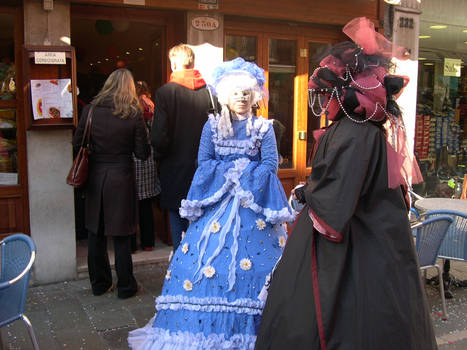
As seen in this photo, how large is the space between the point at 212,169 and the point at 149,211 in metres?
2.29

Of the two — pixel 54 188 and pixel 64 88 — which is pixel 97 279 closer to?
pixel 54 188

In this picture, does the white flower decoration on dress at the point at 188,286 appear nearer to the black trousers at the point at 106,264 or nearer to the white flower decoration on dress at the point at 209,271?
the white flower decoration on dress at the point at 209,271

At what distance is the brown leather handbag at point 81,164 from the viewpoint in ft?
14.4

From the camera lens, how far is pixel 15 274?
3160mm

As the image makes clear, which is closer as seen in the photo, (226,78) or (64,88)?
(226,78)

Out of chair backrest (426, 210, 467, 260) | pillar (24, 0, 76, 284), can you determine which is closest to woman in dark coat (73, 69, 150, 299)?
pillar (24, 0, 76, 284)

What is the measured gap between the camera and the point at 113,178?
4.45 meters

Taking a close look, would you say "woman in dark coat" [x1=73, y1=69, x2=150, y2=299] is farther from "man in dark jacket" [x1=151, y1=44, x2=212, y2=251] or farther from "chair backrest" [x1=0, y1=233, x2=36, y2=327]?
"chair backrest" [x1=0, y1=233, x2=36, y2=327]

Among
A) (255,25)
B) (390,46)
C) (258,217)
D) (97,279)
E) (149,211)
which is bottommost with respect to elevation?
(97,279)

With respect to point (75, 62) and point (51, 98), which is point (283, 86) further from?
point (51, 98)

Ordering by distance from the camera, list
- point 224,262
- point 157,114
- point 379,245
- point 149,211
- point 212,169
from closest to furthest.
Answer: point 379,245 → point 224,262 → point 212,169 → point 157,114 → point 149,211

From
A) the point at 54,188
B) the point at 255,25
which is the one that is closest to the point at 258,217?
the point at 54,188

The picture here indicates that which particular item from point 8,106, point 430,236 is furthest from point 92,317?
point 430,236

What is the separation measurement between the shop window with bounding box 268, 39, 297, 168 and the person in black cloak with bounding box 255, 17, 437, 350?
3.37 m
